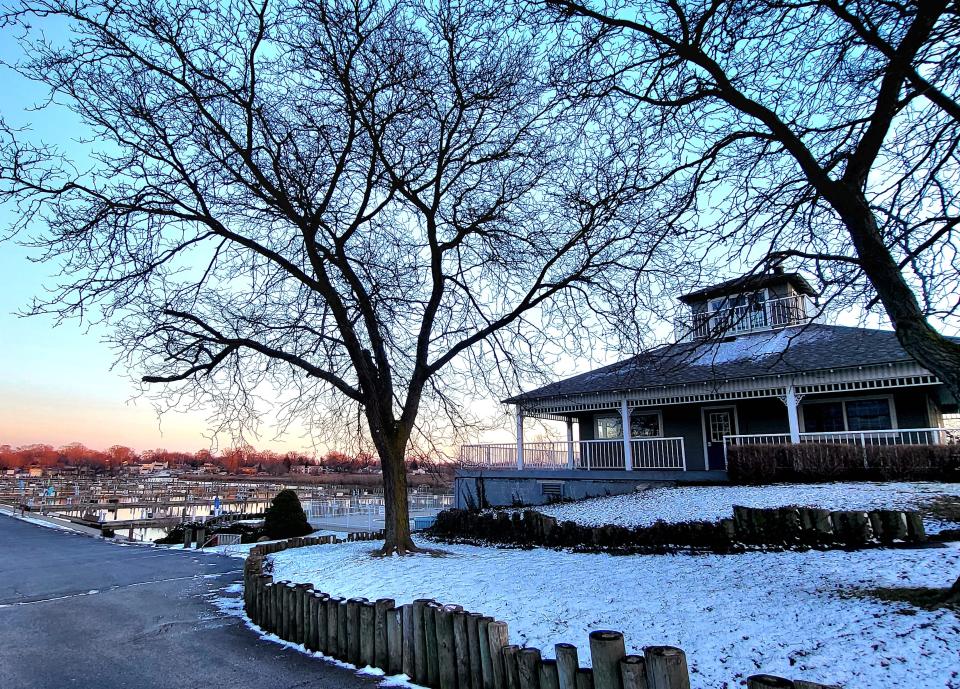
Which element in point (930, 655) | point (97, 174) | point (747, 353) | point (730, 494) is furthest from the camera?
point (747, 353)

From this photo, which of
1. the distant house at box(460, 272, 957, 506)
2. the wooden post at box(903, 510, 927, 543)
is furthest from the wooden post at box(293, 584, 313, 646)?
the distant house at box(460, 272, 957, 506)

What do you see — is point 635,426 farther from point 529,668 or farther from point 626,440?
point 529,668

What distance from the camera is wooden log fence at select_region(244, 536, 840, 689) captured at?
11.3 ft

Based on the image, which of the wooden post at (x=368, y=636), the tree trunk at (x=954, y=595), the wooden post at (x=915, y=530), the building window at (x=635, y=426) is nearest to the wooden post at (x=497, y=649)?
the wooden post at (x=368, y=636)

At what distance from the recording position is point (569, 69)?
302 inches

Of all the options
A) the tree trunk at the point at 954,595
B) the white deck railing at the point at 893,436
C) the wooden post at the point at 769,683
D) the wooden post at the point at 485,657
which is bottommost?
the wooden post at the point at 485,657

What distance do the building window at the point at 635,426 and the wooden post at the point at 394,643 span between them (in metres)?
18.0

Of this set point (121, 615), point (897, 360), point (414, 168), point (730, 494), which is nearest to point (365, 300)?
point (414, 168)

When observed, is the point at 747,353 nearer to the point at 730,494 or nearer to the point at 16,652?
the point at 730,494

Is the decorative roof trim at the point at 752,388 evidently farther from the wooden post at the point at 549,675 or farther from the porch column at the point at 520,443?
the wooden post at the point at 549,675

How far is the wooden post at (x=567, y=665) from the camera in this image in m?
3.77

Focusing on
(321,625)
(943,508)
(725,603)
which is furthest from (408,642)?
(943,508)

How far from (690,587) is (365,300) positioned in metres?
7.96

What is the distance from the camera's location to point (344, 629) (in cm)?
590
